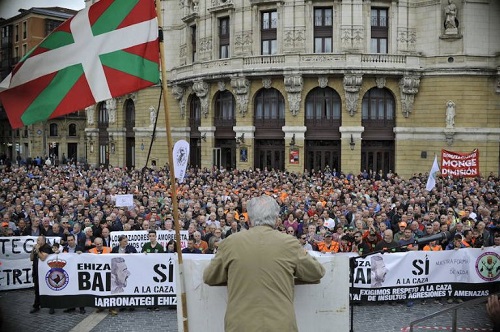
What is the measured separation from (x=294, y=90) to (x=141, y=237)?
82.1 feet

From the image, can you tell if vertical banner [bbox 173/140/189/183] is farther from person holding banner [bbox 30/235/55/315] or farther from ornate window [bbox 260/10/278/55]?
ornate window [bbox 260/10/278/55]

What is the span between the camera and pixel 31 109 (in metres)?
6.13

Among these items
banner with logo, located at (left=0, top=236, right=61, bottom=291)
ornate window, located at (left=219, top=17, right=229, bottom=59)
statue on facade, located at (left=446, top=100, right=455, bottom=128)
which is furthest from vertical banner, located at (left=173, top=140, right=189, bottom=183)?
statue on facade, located at (left=446, top=100, right=455, bottom=128)

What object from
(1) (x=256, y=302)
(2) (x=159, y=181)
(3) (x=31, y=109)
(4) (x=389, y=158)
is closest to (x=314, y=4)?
(4) (x=389, y=158)

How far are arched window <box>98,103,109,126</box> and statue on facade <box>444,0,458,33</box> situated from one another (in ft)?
124

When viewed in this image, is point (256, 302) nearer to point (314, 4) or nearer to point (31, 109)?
point (31, 109)

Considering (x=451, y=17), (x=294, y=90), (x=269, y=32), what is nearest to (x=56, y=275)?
(x=294, y=90)

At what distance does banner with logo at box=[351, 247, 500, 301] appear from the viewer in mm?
11375

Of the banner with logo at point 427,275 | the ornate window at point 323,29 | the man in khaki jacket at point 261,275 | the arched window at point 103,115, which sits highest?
the ornate window at point 323,29

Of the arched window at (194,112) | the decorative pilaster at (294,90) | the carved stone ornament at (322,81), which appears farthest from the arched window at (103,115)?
the carved stone ornament at (322,81)

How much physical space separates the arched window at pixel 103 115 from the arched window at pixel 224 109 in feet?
65.6

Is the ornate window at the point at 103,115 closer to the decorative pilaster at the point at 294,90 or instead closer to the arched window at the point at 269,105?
the arched window at the point at 269,105

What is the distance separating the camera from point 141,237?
14531mm

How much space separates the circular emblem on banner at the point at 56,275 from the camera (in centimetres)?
1114
